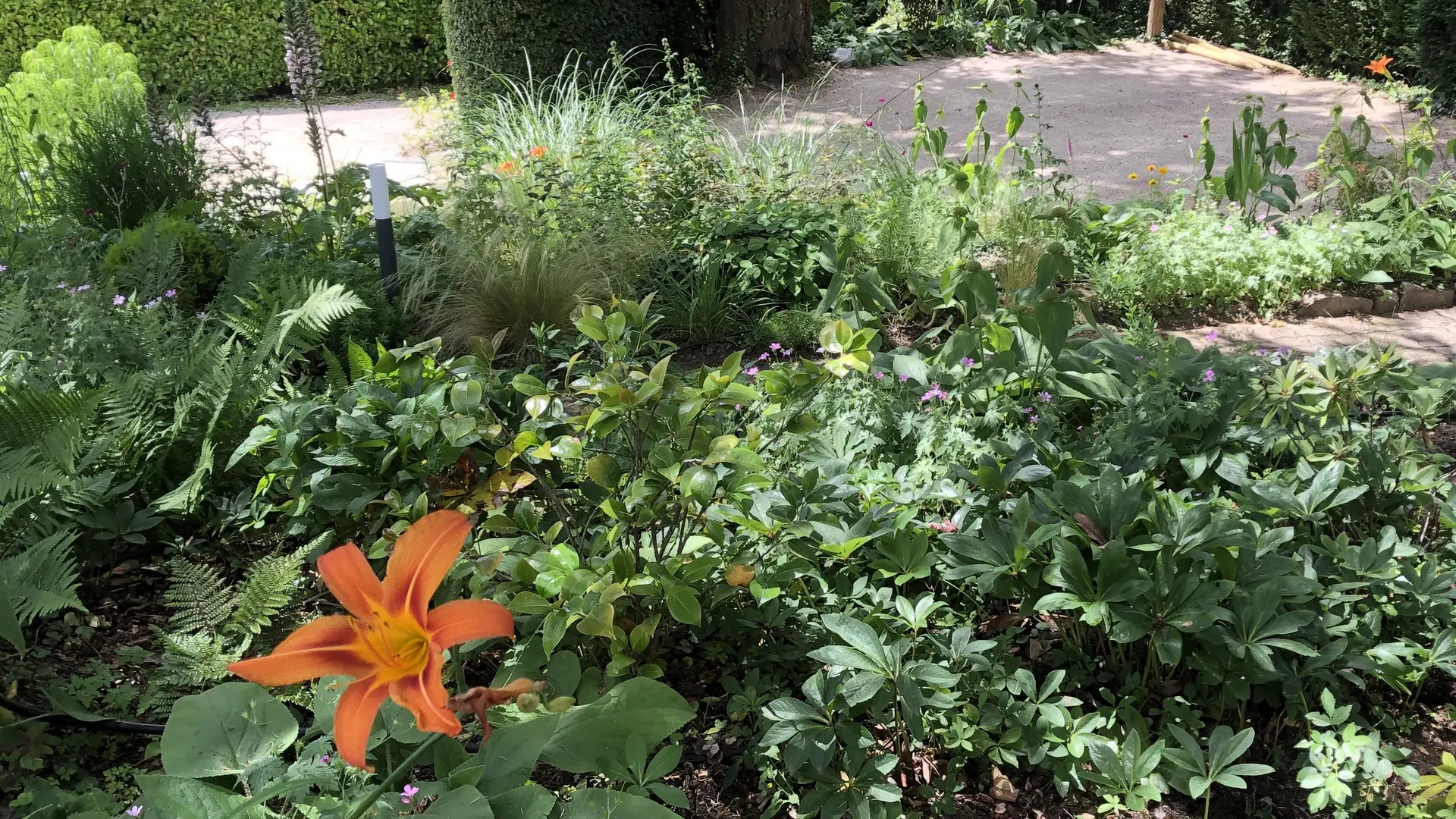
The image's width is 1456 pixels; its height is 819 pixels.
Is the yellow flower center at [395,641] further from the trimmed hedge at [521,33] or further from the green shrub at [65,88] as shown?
the trimmed hedge at [521,33]

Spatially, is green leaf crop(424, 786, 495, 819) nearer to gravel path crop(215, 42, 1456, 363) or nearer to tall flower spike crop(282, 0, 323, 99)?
tall flower spike crop(282, 0, 323, 99)

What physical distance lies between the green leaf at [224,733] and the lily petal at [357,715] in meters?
0.40

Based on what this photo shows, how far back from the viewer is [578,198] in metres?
4.34

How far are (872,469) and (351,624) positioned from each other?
1472 mm

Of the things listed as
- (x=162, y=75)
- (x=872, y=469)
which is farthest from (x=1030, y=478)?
(x=162, y=75)

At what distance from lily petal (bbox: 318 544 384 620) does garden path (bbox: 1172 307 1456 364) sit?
350 centimetres

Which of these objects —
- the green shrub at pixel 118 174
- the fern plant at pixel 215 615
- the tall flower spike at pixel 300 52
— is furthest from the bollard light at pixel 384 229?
the fern plant at pixel 215 615

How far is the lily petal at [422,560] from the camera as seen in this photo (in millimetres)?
1005

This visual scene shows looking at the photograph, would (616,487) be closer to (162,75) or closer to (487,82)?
(487,82)

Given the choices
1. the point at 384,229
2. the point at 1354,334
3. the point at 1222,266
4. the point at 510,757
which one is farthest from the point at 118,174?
the point at 1354,334

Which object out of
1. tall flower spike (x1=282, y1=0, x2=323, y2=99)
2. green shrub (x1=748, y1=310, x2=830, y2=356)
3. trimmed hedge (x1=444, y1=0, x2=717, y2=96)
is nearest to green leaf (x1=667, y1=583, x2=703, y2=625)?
green shrub (x1=748, y1=310, x2=830, y2=356)

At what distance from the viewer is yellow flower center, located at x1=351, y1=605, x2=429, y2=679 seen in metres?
1.02

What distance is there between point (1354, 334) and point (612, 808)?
3.93m

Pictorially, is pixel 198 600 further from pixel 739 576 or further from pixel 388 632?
pixel 388 632
